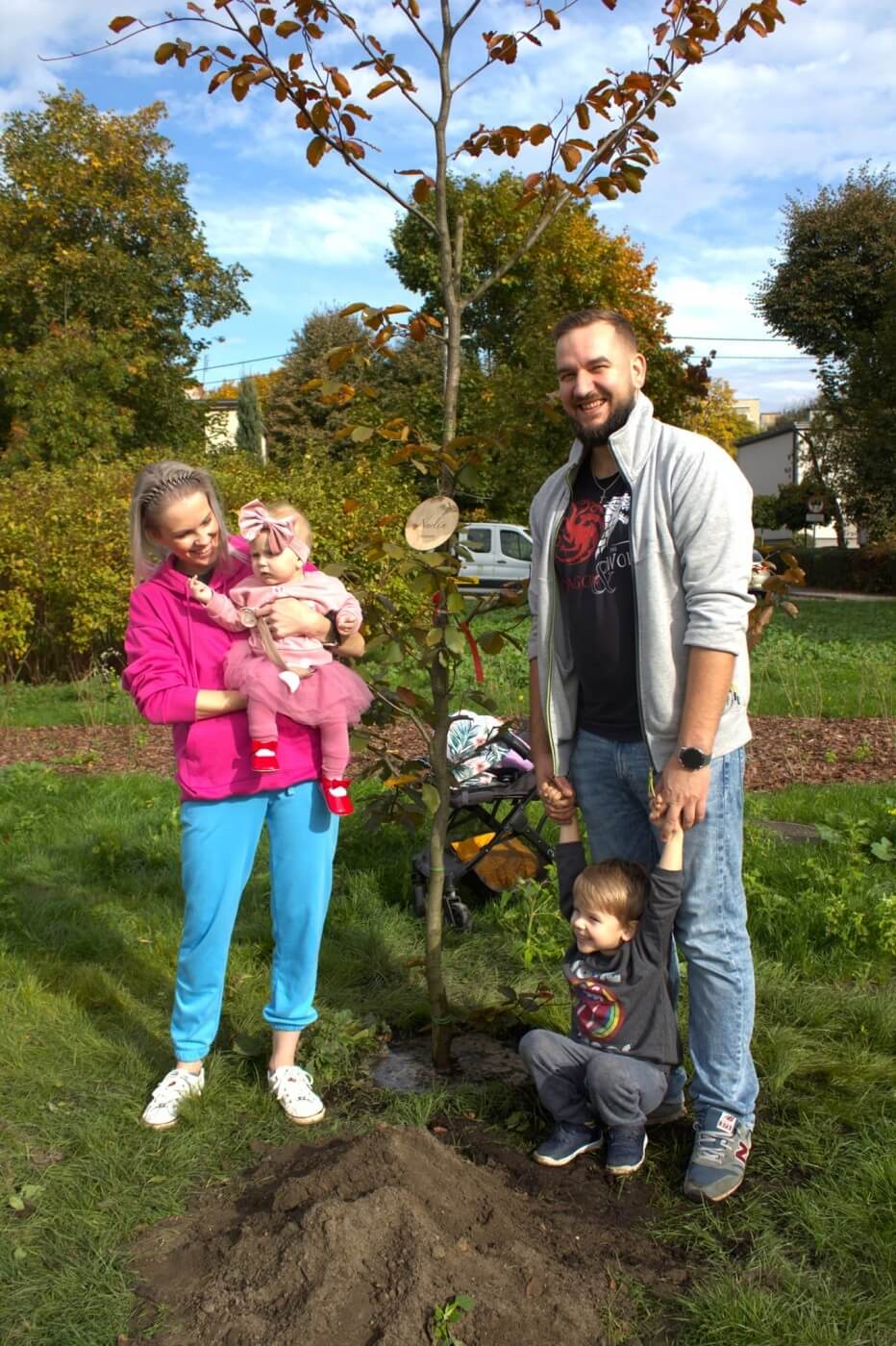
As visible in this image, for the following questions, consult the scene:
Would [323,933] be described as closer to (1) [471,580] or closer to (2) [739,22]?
(1) [471,580]

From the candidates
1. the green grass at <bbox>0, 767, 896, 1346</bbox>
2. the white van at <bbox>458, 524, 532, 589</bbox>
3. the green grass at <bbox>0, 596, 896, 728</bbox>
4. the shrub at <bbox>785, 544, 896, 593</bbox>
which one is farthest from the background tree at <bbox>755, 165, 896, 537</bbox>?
the green grass at <bbox>0, 767, 896, 1346</bbox>

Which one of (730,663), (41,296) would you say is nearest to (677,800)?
(730,663)

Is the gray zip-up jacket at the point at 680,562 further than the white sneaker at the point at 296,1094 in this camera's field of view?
No

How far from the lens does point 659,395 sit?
17.3m

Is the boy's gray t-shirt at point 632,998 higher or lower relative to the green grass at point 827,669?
higher

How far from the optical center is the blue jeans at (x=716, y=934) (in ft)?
8.87

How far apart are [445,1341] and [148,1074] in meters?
1.60

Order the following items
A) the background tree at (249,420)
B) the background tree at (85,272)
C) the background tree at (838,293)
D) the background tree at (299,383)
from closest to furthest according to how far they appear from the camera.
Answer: the background tree at (85,272), the background tree at (838,293), the background tree at (299,383), the background tree at (249,420)

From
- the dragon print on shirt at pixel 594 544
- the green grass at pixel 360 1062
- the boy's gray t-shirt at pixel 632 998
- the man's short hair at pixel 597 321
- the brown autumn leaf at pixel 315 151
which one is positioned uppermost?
the brown autumn leaf at pixel 315 151

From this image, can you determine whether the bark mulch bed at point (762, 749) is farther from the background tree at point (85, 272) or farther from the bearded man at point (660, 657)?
the background tree at point (85, 272)

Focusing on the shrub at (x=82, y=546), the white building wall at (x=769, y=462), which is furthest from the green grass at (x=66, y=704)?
the white building wall at (x=769, y=462)

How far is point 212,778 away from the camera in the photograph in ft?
9.73

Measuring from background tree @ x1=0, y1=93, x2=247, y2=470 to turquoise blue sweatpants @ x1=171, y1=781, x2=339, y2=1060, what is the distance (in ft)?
54.4

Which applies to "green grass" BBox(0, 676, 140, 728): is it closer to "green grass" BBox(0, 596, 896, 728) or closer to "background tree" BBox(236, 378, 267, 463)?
"green grass" BBox(0, 596, 896, 728)
